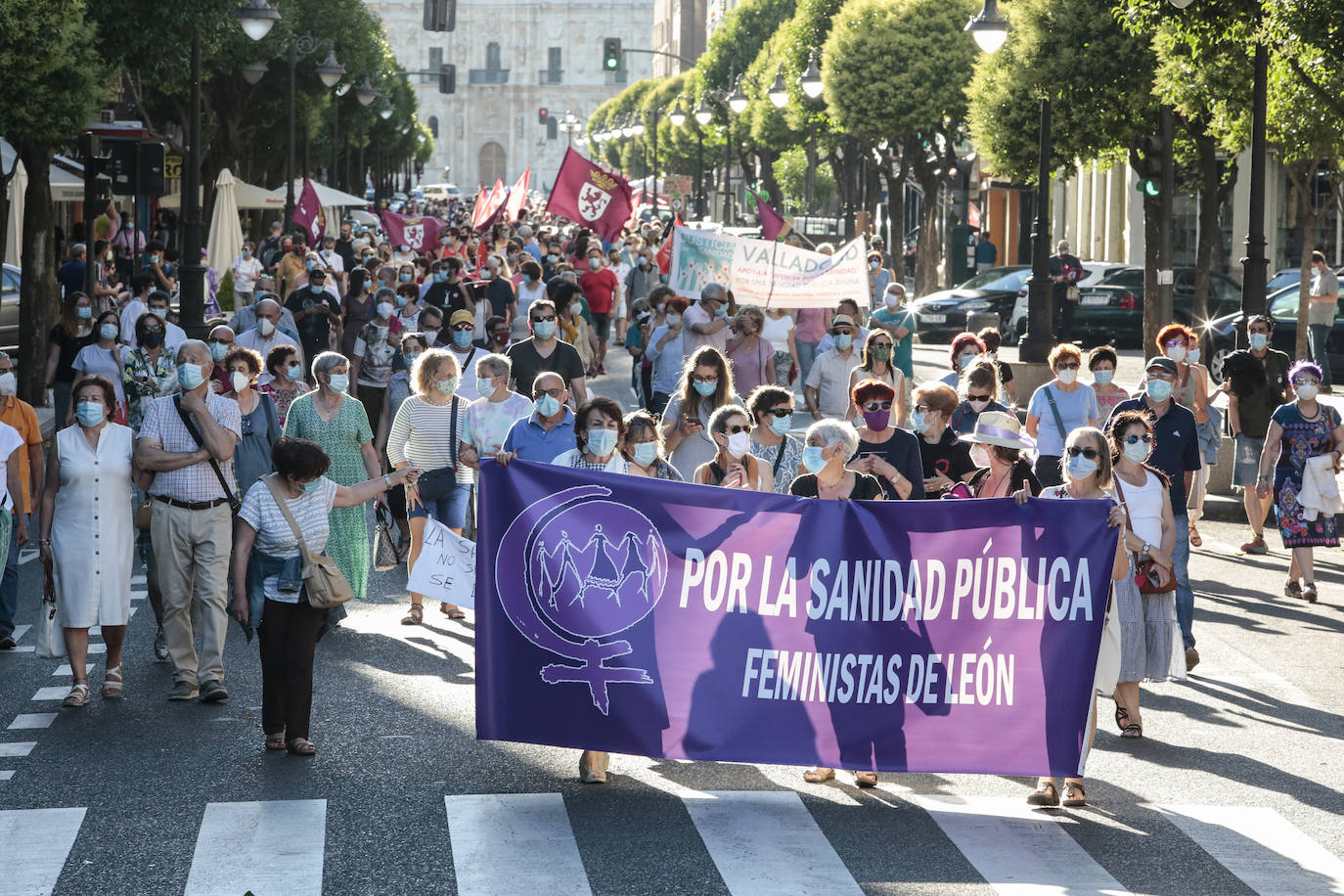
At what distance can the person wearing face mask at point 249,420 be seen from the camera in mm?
10359

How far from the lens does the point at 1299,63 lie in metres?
17.8

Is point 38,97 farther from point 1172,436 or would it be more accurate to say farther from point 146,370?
point 1172,436

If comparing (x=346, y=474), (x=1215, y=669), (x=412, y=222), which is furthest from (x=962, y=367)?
(x=412, y=222)

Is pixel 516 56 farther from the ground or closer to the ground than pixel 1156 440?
farther from the ground

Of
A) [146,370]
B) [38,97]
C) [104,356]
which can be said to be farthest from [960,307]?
[146,370]

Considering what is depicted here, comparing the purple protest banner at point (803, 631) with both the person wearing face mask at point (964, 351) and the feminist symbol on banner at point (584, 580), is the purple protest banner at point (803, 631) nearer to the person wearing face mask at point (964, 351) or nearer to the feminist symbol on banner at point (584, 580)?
the feminist symbol on banner at point (584, 580)

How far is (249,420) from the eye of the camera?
10531 mm

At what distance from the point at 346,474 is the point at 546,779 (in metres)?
3.19

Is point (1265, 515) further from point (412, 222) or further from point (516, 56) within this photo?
point (516, 56)

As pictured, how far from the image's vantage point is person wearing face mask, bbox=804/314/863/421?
14320 mm

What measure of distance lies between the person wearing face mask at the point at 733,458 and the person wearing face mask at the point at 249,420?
2.61m

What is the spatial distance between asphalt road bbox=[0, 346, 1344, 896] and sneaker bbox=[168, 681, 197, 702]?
99 millimetres

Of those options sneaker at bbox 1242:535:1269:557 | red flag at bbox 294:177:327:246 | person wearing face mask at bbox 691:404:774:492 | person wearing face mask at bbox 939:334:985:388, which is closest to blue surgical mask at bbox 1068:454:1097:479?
person wearing face mask at bbox 691:404:774:492

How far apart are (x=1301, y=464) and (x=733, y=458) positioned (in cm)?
488
